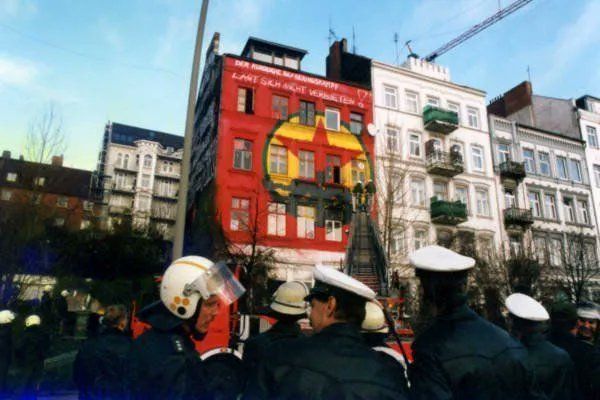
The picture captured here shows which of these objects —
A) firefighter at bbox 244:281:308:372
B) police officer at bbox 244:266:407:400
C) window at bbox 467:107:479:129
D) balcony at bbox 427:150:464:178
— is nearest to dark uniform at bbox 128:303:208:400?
police officer at bbox 244:266:407:400

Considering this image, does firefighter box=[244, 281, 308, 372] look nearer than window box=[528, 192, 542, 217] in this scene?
Yes

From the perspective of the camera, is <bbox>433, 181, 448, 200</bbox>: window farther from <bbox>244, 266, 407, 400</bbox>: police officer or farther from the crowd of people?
<bbox>244, 266, 407, 400</bbox>: police officer

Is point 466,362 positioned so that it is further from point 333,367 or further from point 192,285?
point 192,285

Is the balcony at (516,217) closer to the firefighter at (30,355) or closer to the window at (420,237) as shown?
the window at (420,237)

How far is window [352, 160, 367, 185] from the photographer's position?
29.2 meters

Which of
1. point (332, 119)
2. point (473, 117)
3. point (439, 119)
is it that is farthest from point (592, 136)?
point (332, 119)

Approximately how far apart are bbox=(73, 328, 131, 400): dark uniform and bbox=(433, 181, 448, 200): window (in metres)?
29.9

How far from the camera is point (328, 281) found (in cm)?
245

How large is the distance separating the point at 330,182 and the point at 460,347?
26.0 metres

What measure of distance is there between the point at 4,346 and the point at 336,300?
29.2 feet

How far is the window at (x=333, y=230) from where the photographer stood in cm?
2736

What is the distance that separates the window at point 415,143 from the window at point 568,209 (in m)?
14.0

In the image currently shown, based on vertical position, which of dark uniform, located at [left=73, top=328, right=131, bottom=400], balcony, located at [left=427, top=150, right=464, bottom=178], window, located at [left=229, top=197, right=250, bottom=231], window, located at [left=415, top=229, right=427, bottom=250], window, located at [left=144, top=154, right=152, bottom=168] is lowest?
dark uniform, located at [left=73, top=328, right=131, bottom=400]

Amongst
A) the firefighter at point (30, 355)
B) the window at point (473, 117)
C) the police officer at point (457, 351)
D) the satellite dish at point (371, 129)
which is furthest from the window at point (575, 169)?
the police officer at point (457, 351)
